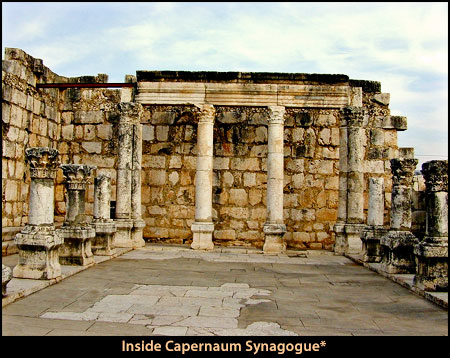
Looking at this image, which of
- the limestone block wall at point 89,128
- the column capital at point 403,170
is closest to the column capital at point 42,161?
the column capital at point 403,170

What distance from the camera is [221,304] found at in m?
7.00

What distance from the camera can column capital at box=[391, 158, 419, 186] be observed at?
9.59m

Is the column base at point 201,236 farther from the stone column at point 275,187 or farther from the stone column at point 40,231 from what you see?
the stone column at point 40,231

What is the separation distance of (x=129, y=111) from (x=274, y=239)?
5274 mm

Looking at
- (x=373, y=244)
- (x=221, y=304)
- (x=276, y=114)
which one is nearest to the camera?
(x=221, y=304)

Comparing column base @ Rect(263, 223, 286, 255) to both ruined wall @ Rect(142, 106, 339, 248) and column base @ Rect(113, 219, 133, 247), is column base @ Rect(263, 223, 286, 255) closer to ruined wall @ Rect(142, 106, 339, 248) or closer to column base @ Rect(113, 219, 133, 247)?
ruined wall @ Rect(142, 106, 339, 248)

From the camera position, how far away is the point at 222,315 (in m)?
6.35

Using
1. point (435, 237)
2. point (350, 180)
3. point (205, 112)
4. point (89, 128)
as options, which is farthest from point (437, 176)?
point (89, 128)

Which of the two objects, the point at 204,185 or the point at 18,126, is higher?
the point at 18,126

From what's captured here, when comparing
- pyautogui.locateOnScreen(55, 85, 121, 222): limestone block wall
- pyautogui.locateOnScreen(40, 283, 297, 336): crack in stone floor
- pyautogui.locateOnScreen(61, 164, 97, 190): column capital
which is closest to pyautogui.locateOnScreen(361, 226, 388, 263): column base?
pyautogui.locateOnScreen(40, 283, 297, 336): crack in stone floor

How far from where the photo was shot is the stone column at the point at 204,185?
13445 mm

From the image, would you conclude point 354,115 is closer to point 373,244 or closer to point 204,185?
point 373,244
